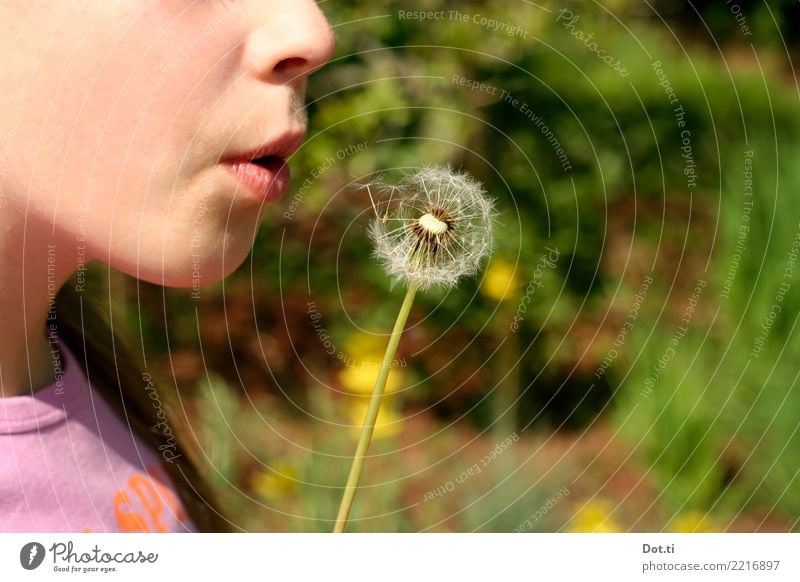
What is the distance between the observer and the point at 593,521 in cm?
118

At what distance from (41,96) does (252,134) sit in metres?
0.16

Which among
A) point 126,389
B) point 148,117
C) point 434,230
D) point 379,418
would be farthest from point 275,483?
point 148,117

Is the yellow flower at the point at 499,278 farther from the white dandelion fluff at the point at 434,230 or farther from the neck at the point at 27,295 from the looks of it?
the neck at the point at 27,295

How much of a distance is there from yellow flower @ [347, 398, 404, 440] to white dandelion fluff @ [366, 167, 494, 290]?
0.38 m

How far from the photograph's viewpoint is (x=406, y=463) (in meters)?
1.37

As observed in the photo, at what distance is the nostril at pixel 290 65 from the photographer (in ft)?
2.42

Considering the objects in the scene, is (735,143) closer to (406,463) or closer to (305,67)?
(406,463)

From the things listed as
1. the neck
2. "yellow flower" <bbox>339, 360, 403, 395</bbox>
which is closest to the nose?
the neck

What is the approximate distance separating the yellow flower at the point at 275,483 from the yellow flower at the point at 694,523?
540 millimetres

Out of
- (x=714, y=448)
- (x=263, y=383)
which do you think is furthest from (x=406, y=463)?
(x=714, y=448)

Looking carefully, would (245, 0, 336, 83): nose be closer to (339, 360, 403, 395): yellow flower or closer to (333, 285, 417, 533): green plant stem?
(333, 285, 417, 533): green plant stem

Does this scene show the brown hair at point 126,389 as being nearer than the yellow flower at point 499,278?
Yes
